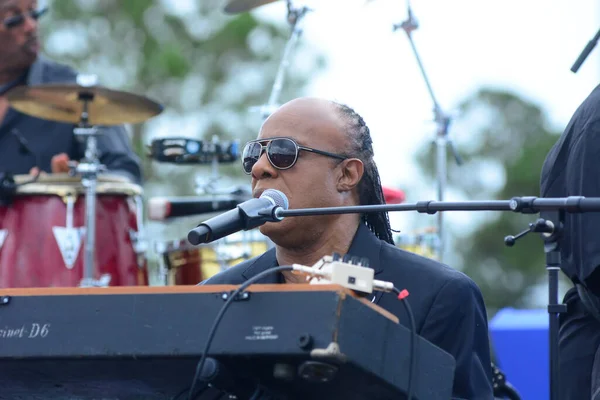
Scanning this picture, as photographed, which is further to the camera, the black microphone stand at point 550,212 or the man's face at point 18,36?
the man's face at point 18,36

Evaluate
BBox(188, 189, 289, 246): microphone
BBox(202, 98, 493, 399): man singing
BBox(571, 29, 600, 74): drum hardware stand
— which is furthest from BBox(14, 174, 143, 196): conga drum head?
BBox(188, 189, 289, 246): microphone

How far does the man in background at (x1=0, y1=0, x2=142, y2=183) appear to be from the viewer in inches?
266

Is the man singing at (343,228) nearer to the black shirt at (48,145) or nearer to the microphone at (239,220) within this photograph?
the microphone at (239,220)

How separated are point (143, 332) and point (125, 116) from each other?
4.54 metres

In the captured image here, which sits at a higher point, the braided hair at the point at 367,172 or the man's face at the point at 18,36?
the man's face at the point at 18,36

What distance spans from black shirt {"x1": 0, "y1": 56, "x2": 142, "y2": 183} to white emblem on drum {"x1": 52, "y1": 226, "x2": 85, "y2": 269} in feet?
1.84

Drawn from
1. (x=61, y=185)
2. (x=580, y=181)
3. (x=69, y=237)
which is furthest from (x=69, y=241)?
(x=580, y=181)

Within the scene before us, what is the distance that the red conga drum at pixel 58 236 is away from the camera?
6234mm

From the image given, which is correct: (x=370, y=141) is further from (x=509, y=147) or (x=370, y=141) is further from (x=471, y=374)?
(x=509, y=147)

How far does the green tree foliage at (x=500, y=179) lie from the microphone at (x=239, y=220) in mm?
18230

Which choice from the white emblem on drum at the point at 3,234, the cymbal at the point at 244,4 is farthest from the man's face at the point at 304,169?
the white emblem on drum at the point at 3,234

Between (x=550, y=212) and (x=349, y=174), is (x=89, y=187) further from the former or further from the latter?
(x=550, y=212)

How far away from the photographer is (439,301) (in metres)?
3.23

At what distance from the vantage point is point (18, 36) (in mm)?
7020
